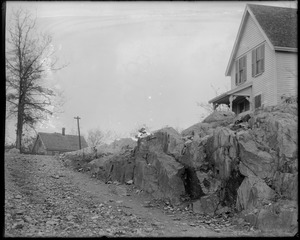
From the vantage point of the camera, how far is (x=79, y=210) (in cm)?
752

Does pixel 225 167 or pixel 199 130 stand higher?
pixel 199 130

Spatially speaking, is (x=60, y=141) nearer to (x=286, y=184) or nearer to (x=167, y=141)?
(x=167, y=141)

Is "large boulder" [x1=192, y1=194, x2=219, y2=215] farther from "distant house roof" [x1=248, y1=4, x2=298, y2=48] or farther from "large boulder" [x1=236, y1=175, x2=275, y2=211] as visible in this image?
"distant house roof" [x1=248, y1=4, x2=298, y2=48]

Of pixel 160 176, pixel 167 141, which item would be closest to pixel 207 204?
pixel 160 176

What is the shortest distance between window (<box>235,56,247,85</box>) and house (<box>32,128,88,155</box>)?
8.24 meters

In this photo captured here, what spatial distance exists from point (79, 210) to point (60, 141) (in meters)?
1.74

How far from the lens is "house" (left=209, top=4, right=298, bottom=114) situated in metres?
12.8

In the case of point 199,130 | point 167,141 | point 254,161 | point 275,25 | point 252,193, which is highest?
point 275,25

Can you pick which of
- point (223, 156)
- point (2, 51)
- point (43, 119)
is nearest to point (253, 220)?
point (223, 156)

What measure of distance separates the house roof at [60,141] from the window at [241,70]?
8.24 m

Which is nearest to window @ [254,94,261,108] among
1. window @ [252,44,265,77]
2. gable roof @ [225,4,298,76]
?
window @ [252,44,265,77]

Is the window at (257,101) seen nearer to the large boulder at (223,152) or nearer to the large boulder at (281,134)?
the large boulder at (281,134)

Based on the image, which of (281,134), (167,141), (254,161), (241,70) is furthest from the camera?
(241,70)

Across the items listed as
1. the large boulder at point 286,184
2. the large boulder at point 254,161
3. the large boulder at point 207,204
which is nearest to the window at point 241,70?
the large boulder at point 254,161
